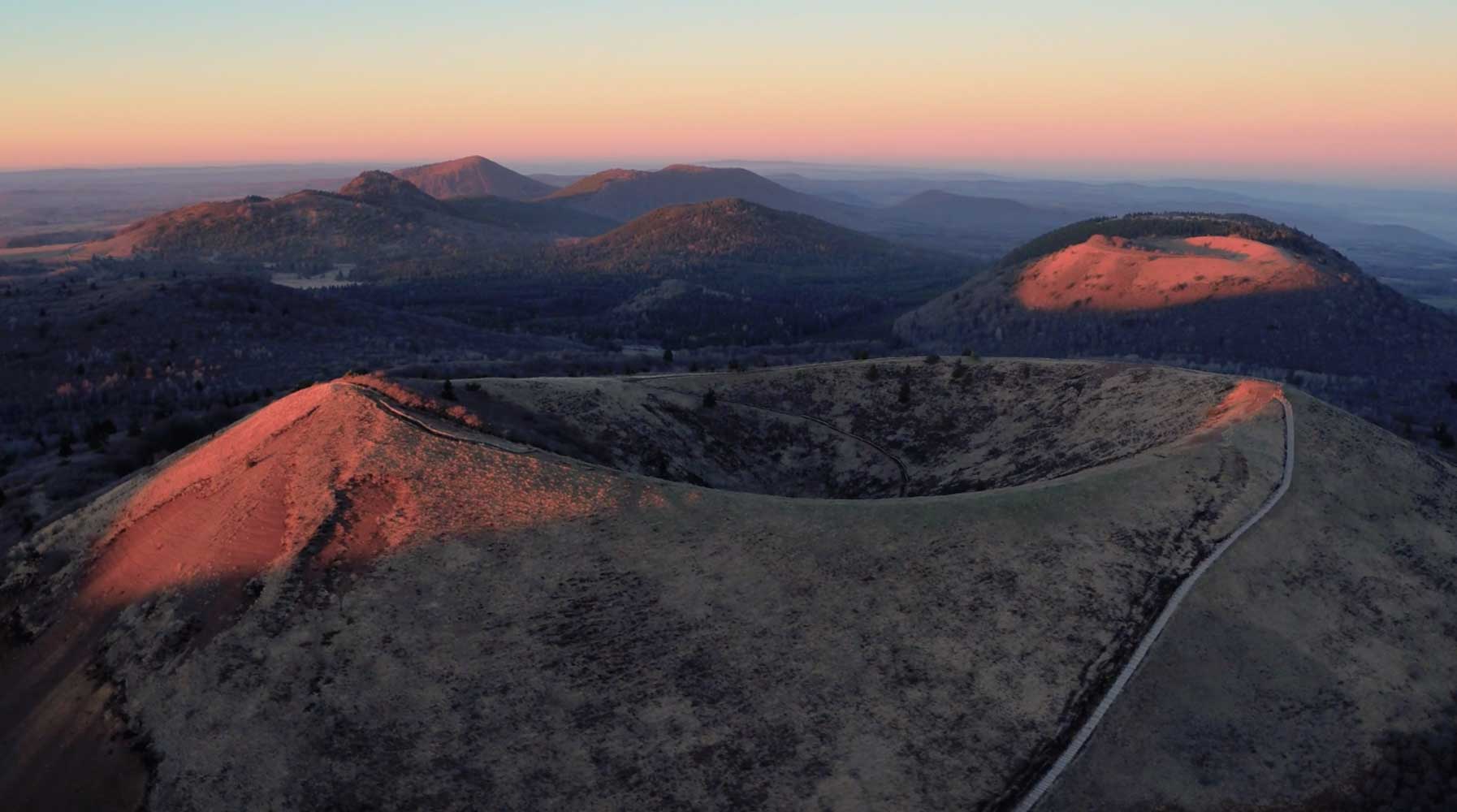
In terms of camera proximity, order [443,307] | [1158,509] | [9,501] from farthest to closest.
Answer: [443,307], [9,501], [1158,509]

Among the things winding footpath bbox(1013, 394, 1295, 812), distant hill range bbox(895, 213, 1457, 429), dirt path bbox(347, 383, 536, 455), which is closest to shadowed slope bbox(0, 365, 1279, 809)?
dirt path bbox(347, 383, 536, 455)

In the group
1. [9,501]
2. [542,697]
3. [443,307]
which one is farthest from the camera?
[443,307]

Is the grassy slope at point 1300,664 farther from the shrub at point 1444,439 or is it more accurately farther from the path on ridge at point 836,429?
the path on ridge at point 836,429

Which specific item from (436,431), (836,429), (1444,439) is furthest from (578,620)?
(1444,439)

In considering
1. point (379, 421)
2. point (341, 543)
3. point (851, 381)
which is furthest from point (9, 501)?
point (851, 381)

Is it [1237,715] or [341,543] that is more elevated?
[341,543]

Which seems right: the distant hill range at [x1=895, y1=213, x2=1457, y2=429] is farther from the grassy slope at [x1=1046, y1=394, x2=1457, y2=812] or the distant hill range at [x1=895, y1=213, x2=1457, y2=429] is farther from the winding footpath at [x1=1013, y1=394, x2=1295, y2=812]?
the winding footpath at [x1=1013, y1=394, x2=1295, y2=812]

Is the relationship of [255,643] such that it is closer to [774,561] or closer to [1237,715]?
[774,561]
